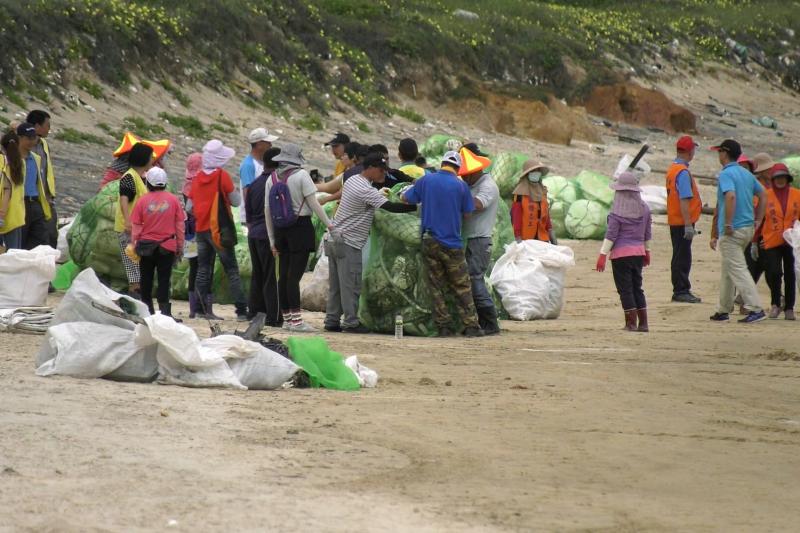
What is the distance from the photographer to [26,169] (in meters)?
12.2

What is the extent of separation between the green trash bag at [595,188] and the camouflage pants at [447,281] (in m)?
9.04

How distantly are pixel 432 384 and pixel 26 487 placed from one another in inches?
147

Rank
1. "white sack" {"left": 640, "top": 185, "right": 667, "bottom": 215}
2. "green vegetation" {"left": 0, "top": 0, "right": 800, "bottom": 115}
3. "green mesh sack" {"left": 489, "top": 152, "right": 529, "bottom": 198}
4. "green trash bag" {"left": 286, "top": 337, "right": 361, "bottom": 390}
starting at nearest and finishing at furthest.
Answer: "green trash bag" {"left": 286, "top": 337, "right": 361, "bottom": 390} < "green mesh sack" {"left": 489, "top": 152, "right": 529, "bottom": 198} < "white sack" {"left": 640, "top": 185, "right": 667, "bottom": 215} < "green vegetation" {"left": 0, "top": 0, "right": 800, "bottom": 115}

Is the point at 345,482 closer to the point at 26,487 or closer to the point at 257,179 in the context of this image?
the point at 26,487

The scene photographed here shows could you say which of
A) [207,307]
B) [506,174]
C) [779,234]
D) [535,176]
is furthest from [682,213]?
[207,307]

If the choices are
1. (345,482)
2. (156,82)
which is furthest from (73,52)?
(345,482)

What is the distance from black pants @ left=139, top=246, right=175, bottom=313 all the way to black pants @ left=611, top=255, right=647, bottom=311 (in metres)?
3.55

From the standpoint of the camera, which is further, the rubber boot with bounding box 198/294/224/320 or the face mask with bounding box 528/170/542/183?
the face mask with bounding box 528/170/542/183

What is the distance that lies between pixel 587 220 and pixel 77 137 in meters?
7.70

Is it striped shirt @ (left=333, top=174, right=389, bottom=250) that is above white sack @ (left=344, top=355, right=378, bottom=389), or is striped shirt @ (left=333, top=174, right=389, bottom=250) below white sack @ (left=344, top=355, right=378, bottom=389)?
above

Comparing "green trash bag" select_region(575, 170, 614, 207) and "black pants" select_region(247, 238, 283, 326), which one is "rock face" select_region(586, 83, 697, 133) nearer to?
"green trash bag" select_region(575, 170, 614, 207)

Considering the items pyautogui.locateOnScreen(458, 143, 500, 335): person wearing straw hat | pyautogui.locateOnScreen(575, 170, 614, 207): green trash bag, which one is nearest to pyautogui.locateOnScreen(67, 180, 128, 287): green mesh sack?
pyautogui.locateOnScreen(458, 143, 500, 335): person wearing straw hat

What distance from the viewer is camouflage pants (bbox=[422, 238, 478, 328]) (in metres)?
11.5

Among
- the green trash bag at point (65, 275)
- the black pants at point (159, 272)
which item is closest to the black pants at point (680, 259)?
the black pants at point (159, 272)
